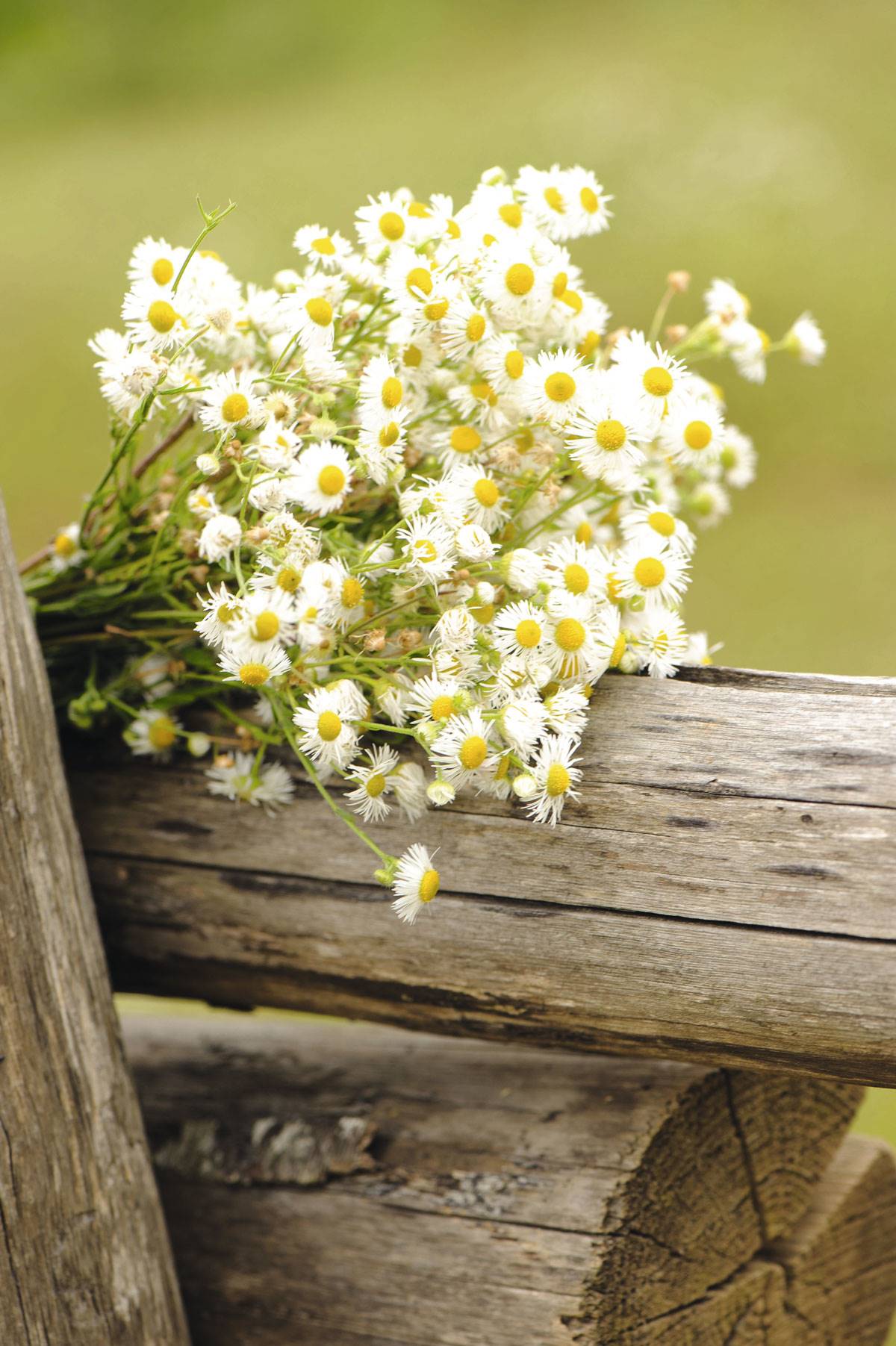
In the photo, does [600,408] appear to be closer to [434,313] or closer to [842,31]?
[434,313]

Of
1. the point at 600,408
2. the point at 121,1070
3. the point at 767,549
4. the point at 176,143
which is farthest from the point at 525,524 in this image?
the point at 176,143

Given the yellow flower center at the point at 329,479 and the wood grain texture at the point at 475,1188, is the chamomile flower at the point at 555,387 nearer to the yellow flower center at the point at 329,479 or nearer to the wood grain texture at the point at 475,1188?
the yellow flower center at the point at 329,479

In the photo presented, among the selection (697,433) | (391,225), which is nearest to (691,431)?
(697,433)

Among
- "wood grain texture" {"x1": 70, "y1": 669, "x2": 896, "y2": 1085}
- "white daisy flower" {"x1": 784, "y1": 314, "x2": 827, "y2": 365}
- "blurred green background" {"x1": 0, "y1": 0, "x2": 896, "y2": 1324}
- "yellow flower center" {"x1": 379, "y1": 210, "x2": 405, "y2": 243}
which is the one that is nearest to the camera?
"wood grain texture" {"x1": 70, "y1": 669, "x2": 896, "y2": 1085}

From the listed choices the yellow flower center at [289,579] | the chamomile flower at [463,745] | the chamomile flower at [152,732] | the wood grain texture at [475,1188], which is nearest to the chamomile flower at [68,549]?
the chamomile flower at [152,732]

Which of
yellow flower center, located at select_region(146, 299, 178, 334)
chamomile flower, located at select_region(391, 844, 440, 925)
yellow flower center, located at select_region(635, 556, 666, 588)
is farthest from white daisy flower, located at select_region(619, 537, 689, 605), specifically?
yellow flower center, located at select_region(146, 299, 178, 334)

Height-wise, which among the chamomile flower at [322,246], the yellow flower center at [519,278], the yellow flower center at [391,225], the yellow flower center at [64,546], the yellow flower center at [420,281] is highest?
the yellow flower center at [391,225]

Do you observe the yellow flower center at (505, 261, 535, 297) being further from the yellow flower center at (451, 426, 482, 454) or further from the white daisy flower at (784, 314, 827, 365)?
the white daisy flower at (784, 314, 827, 365)

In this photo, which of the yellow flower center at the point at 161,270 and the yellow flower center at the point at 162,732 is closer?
the yellow flower center at the point at 161,270
